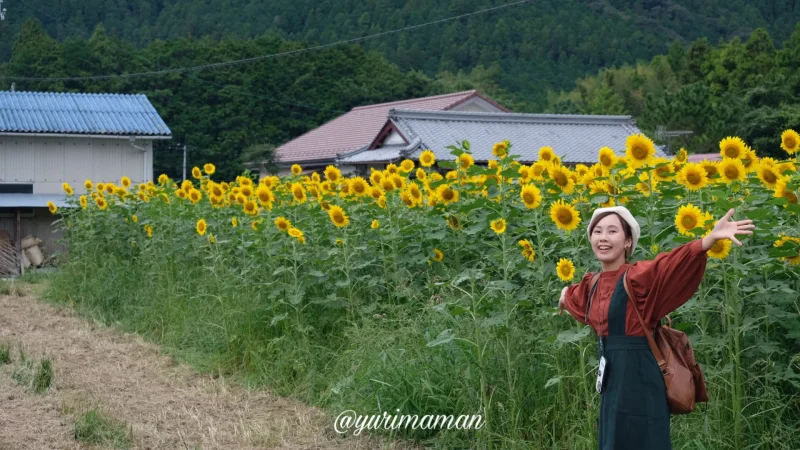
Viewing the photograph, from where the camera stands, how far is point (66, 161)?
1939cm

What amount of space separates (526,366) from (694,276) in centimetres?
167

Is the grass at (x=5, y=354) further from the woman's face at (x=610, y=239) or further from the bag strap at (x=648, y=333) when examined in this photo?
the bag strap at (x=648, y=333)

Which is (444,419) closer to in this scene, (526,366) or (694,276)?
(526,366)

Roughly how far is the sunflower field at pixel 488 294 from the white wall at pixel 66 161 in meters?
12.1

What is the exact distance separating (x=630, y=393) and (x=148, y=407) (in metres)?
3.36

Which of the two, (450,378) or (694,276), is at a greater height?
(694,276)

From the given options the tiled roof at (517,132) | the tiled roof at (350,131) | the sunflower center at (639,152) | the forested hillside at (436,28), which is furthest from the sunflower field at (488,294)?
the forested hillside at (436,28)

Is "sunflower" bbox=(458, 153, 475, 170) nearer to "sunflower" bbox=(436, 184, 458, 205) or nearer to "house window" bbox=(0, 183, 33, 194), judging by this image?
"sunflower" bbox=(436, 184, 458, 205)

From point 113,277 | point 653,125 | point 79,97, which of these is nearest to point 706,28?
point 653,125

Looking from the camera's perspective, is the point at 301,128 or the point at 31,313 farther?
the point at 301,128

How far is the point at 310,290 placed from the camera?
21.6 feet

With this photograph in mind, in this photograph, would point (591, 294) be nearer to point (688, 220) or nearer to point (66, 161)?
point (688, 220)

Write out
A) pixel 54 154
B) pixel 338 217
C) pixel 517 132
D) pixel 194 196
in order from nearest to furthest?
pixel 338 217, pixel 194 196, pixel 54 154, pixel 517 132

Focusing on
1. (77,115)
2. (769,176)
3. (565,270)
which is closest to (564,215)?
(565,270)
